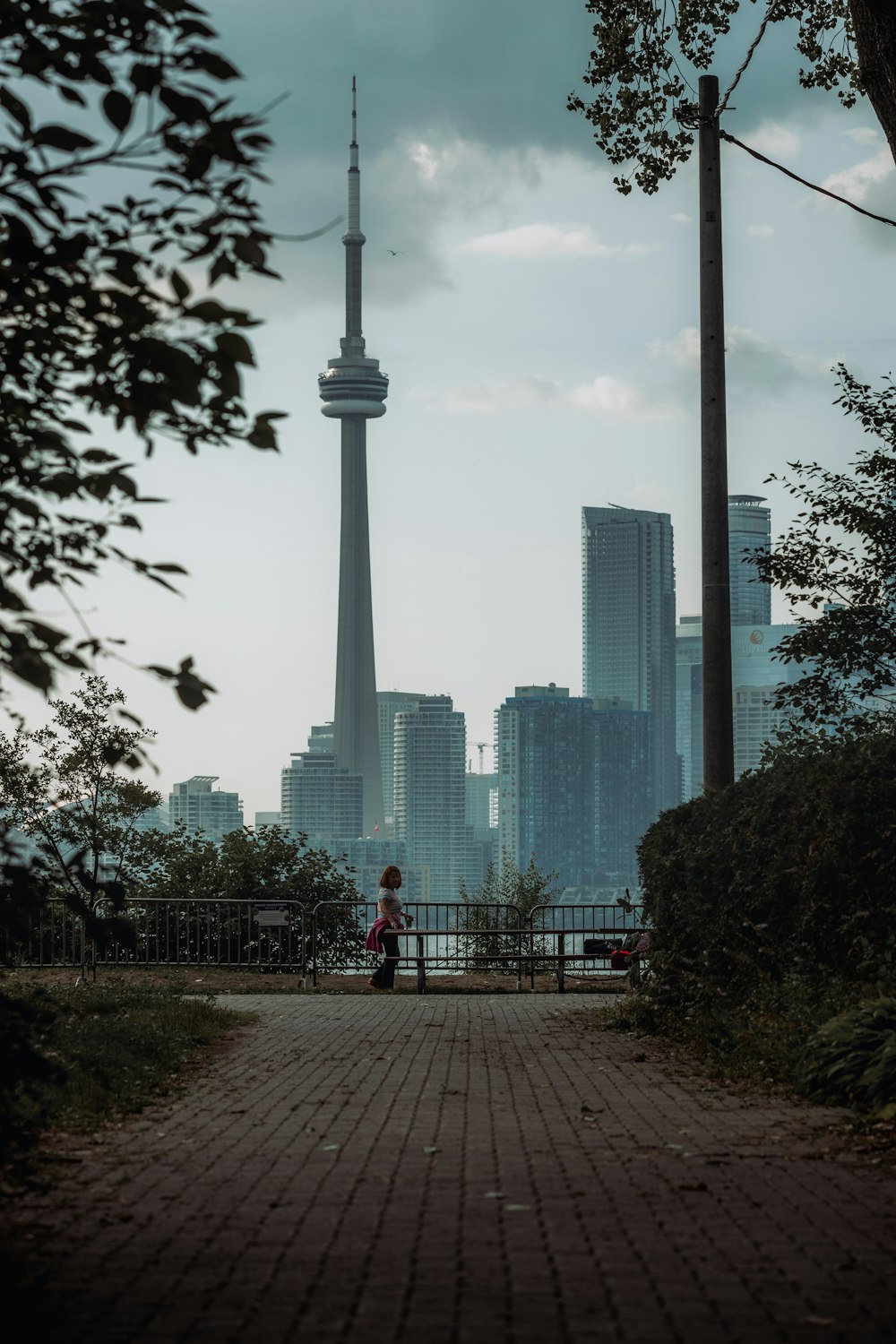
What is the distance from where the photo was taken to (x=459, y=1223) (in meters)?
6.23

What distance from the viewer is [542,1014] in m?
16.1

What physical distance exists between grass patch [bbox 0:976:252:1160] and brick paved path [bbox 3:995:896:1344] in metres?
0.31

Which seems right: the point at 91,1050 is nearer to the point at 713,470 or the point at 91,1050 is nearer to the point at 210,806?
the point at 713,470

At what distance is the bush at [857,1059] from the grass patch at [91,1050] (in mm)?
3865

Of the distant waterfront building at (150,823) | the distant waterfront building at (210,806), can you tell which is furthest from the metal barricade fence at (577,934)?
the distant waterfront building at (210,806)

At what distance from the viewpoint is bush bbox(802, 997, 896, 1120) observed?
8.63m

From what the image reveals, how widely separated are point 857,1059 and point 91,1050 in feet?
15.6

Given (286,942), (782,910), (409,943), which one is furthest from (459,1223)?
(286,942)

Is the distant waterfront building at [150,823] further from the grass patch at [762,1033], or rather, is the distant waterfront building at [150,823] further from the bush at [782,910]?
the grass patch at [762,1033]

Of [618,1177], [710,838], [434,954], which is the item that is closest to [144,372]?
[618,1177]

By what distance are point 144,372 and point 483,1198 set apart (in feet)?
11.6

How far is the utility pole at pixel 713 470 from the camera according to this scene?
49.8 ft

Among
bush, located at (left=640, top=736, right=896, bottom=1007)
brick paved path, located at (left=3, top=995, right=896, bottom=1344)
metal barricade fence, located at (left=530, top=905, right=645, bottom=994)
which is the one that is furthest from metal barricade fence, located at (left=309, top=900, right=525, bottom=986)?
brick paved path, located at (left=3, top=995, right=896, bottom=1344)

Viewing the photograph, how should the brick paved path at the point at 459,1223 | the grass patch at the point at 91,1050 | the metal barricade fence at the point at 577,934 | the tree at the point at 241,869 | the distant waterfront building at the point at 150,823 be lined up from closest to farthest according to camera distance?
the brick paved path at the point at 459,1223 < the grass patch at the point at 91,1050 < the metal barricade fence at the point at 577,934 < the distant waterfront building at the point at 150,823 < the tree at the point at 241,869
